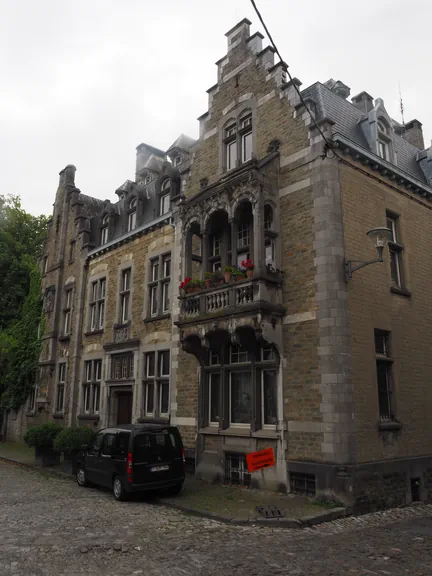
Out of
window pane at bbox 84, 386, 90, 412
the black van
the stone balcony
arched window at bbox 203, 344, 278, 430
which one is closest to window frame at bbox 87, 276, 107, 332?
window pane at bbox 84, 386, 90, 412

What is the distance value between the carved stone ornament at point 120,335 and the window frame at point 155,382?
157 centimetres

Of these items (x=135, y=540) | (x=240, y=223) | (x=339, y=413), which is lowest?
(x=135, y=540)

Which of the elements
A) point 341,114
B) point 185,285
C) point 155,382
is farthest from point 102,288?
point 341,114

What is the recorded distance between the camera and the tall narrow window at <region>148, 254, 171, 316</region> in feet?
57.0

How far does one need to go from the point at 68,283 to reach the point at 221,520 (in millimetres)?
16439

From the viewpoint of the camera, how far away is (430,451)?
1272 cm

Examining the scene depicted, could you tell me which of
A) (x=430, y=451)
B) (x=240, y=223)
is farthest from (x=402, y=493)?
(x=240, y=223)

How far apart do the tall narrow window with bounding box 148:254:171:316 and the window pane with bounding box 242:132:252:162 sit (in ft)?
15.4

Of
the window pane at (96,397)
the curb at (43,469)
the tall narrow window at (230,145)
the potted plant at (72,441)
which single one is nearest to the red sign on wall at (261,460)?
the potted plant at (72,441)

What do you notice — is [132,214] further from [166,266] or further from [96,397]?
[96,397]

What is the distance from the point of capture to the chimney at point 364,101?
16.6 meters

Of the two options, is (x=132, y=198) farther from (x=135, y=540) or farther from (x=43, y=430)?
(x=135, y=540)

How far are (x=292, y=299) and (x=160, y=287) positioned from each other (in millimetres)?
6584

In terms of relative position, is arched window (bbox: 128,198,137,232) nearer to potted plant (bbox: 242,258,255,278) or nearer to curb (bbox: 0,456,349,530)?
potted plant (bbox: 242,258,255,278)
